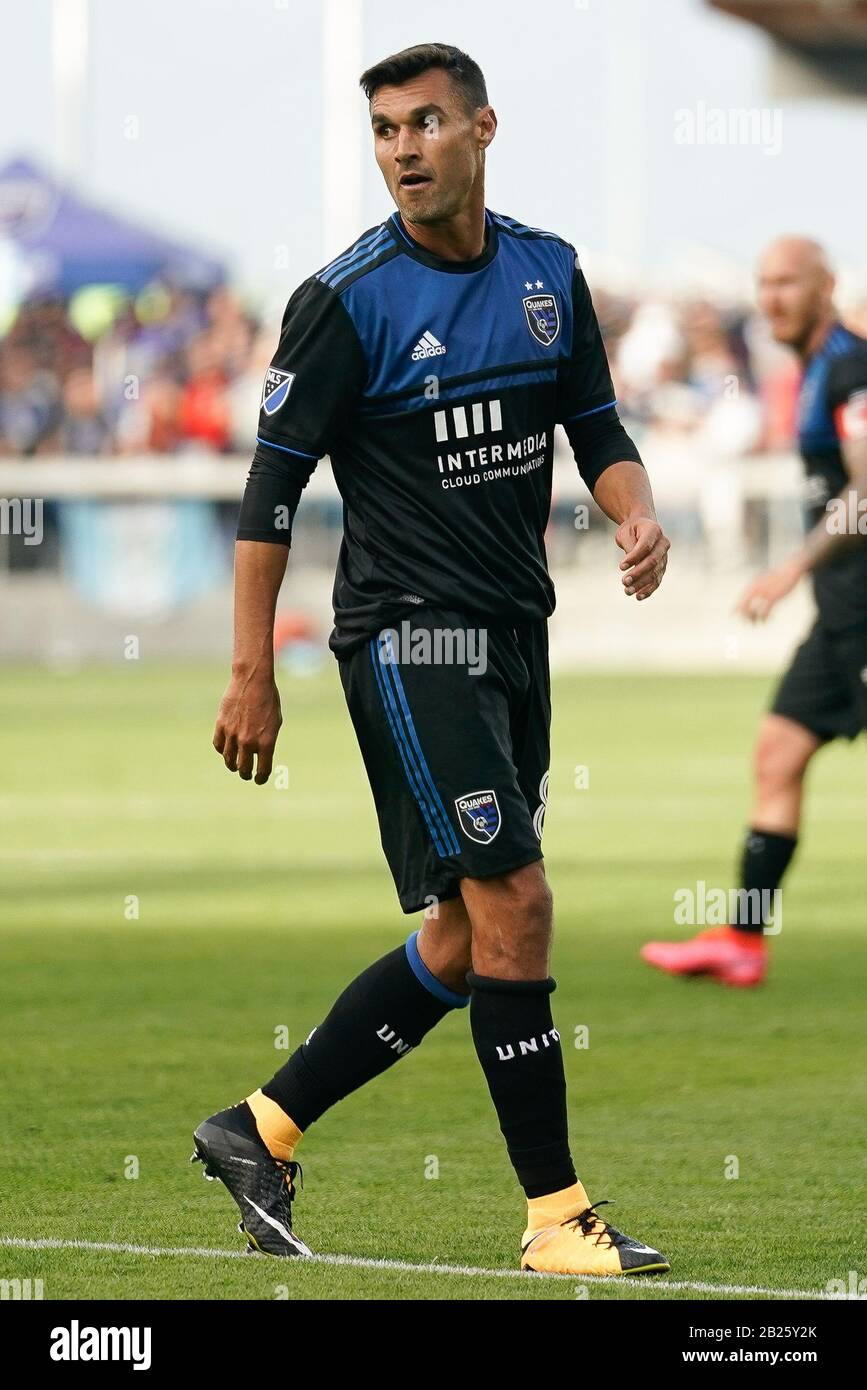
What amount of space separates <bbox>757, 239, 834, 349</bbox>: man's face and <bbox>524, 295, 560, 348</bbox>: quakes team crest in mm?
3453

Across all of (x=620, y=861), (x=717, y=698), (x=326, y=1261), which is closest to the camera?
(x=326, y=1261)

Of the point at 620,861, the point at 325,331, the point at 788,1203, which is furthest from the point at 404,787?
the point at 620,861

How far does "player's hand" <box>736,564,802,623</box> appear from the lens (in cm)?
751

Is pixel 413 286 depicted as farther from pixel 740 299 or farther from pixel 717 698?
pixel 740 299

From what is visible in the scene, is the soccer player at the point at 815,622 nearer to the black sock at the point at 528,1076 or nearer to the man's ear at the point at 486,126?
the man's ear at the point at 486,126

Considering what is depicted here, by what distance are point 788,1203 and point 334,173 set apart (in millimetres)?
34303

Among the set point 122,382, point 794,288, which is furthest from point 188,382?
point 794,288

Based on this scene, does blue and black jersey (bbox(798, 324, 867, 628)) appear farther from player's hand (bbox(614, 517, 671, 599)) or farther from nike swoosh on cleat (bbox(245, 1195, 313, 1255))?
nike swoosh on cleat (bbox(245, 1195, 313, 1255))

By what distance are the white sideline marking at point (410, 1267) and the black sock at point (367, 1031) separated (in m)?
0.39

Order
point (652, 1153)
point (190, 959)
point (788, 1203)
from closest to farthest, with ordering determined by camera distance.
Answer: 1. point (788, 1203)
2. point (652, 1153)
3. point (190, 959)

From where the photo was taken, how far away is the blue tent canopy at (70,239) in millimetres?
32094

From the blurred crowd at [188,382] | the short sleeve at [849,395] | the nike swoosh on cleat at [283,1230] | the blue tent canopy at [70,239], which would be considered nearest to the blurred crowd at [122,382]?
A: the blurred crowd at [188,382]

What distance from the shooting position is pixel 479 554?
484 centimetres

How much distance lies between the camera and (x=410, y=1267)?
4.68 m
